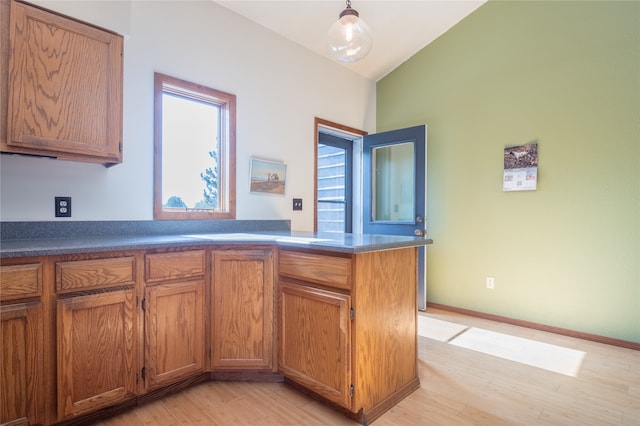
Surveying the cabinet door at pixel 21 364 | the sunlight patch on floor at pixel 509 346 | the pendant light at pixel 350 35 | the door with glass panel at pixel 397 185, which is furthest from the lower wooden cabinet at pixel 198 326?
the door with glass panel at pixel 397 185

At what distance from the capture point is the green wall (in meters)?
2.64

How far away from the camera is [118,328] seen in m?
1.68

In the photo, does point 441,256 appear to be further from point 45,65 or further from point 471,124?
point 45,65

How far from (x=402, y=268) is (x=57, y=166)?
2087 millimetres

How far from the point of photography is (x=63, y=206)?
1925 millimetres

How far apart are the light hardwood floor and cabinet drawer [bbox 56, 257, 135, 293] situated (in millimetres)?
718

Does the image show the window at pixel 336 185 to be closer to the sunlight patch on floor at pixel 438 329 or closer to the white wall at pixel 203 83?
the white wall at pixel 203 83

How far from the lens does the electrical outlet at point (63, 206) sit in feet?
6.25

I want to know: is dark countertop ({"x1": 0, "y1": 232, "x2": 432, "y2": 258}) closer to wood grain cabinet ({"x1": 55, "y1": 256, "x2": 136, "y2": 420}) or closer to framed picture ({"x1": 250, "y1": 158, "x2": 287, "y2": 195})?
wood grain cabinet ({"x1": 55, "y1": 256, "x2": 136, "y2": 420})

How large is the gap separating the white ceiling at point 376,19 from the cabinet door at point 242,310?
2.09 m

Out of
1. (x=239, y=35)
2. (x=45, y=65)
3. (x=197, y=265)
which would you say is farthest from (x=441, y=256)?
(x=45, y=65)

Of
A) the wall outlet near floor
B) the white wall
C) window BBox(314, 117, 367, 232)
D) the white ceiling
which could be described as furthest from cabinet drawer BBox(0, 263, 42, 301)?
the wall outlet near floor

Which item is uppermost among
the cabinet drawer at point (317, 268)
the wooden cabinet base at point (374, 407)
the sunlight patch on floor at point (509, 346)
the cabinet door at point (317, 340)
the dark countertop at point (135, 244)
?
the dark countertop at point (135, 244)

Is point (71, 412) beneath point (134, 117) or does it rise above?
beneath
